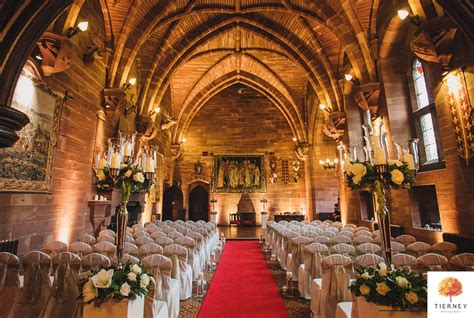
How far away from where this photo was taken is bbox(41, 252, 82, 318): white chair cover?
8.93 ft

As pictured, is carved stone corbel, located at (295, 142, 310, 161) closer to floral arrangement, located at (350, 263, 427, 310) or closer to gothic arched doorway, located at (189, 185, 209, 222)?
gothic arched doorway, located at (189, 185, 209, 222)

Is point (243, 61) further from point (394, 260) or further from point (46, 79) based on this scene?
point (394, 260)

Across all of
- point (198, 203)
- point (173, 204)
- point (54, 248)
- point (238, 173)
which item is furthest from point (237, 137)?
point (54, 248)

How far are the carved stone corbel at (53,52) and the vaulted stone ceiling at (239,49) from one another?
258 centimetres

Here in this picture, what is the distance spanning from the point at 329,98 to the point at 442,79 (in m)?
4.89

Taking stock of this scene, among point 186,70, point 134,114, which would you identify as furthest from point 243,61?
point 134,114

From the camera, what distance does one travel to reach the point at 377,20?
7.39m

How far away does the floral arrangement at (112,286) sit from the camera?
6.64 ft

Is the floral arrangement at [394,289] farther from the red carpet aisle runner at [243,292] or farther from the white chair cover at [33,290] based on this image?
the white chair cover at [33,290]

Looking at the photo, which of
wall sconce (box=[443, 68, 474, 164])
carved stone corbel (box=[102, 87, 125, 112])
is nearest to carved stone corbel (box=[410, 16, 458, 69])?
wall sconce (box=[443, 68, 474, 164])

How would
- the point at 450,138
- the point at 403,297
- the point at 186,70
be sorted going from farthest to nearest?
the point at 186,70 → the point at 450,138 → the point at 403,297

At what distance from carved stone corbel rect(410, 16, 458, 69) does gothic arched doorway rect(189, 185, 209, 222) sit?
13538 mm

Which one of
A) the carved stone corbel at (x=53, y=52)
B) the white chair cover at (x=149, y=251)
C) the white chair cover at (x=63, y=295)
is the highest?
the carved stone corbel at (x=53, y=52)

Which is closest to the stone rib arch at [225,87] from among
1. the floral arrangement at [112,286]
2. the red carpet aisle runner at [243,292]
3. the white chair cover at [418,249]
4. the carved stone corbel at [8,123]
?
the red carpet aisle runner at [243,292]
